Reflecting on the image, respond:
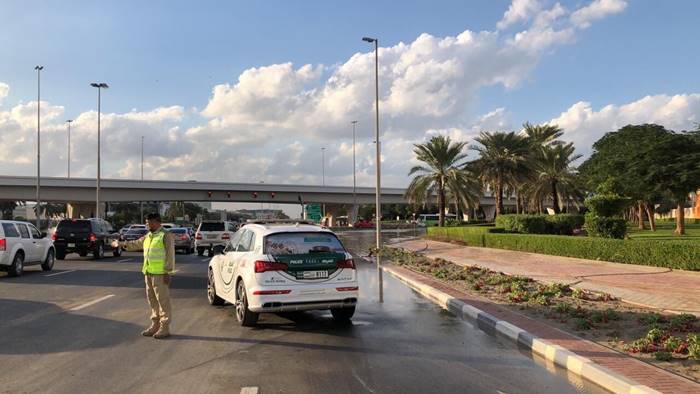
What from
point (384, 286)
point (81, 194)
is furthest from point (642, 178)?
point (81, 194)

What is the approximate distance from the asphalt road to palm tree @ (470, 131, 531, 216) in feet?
115

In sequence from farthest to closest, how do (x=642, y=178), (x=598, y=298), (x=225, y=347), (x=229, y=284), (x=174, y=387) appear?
(x=642, y=178)
(x=598, y=298)
(x=229, y=284)
(x=225, y=347)
(x=174, y=387)

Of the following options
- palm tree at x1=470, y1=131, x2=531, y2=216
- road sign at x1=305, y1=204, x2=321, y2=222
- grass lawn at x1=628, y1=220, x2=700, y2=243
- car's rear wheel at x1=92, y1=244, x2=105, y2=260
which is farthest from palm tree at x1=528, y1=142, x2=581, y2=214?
car's rear wheel at x1=92, y1=244, x2=105, y2=260

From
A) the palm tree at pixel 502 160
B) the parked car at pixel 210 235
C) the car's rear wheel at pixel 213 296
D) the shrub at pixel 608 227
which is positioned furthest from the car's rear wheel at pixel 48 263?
the palm tree at pixel 502 160

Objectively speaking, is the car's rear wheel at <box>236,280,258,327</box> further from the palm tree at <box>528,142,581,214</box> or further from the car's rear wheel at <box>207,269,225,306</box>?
the palm tree at <box>528,142,581,214</box>

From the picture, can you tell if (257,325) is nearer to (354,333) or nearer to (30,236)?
(354,333)

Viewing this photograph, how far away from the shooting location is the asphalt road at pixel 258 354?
6.25 meters

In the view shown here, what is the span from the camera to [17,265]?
1825 centimetres

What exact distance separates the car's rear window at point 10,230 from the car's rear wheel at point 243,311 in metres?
11.7

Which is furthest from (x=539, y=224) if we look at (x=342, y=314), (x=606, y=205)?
(x=342, y=314)

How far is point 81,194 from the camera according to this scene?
63.8m

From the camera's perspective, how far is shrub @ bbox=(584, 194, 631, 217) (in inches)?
990

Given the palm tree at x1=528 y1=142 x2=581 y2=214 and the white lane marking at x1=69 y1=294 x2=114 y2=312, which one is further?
the palm tree at x1=528 y1=142 x2=581 y2=214

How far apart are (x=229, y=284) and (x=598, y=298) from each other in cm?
708
